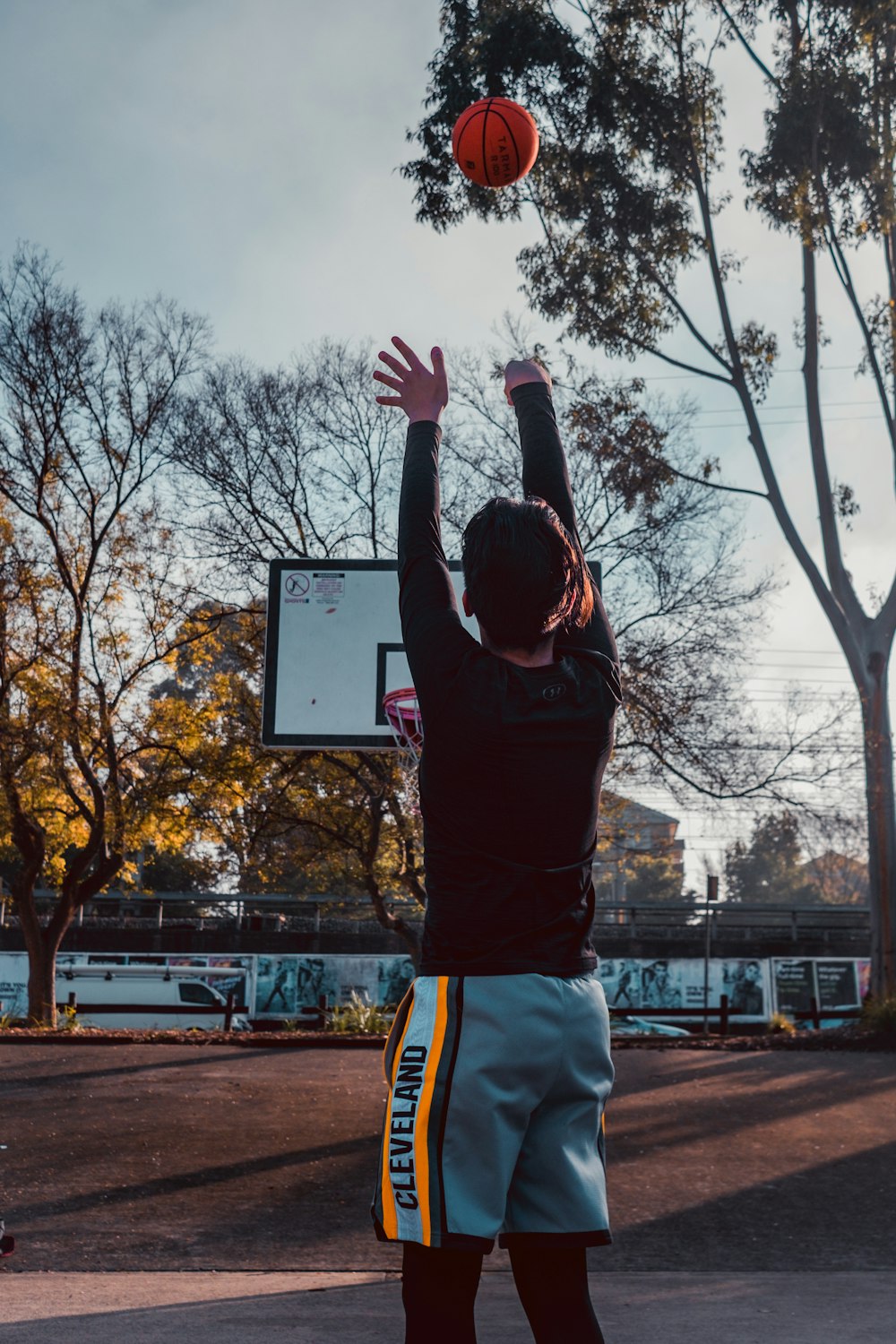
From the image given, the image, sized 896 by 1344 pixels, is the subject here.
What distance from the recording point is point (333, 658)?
11.3 metres

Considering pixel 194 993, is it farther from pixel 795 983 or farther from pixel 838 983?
pixel 838 983

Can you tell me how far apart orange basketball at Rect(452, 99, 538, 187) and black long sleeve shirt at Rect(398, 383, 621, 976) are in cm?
568

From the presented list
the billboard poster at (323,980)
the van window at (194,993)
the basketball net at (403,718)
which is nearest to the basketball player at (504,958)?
the basketball net at (403,718)

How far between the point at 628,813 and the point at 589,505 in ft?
20.6

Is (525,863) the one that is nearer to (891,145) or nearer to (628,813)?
(891,145)

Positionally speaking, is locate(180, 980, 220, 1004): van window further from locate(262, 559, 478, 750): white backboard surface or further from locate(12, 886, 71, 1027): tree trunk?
locate(262, 559, 478, 750): white backboard surface

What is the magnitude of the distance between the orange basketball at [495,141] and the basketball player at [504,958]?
5.53 m

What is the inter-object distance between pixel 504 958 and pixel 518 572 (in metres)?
0.65

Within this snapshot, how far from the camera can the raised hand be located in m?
2.39

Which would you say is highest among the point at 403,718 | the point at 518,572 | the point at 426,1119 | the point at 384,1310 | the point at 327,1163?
the point at 403,718

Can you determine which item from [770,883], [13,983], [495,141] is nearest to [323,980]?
[13,983]

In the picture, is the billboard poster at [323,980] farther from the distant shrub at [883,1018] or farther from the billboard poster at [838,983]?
the distant shrub at [883,1018]

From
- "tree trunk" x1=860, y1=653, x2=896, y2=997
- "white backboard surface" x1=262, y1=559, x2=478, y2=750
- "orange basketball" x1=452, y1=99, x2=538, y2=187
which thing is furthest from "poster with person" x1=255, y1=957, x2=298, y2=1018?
"orange basketball" x1=452, y1=99, x2=538, y2=187

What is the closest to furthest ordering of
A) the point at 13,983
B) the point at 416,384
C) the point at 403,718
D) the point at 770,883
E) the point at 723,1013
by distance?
the point at 416,384 < the point at 403,718 < the point at 723,1013 < the point at 13,983 < the point at 770,883
